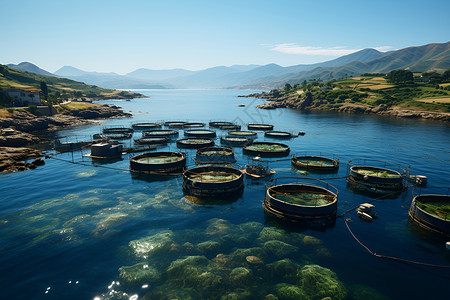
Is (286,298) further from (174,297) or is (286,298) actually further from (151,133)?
(151,133)

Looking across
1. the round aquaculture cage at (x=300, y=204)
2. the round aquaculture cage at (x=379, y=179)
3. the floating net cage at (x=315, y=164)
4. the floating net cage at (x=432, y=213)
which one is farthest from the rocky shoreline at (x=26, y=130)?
the floating net cage at (x=432, y=213)

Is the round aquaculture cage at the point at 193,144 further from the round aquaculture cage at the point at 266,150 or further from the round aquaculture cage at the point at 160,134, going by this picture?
the round aquaculture cage at the point at 160,134

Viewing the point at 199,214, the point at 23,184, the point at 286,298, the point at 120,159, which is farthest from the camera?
the point at 120,159

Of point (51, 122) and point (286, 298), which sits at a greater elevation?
point (51, 122)

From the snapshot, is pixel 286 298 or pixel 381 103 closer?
pixel 286 298

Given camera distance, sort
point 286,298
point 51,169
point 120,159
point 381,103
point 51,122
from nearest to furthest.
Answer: point 286,298
point 51,169
point 120,159
point 51,122
point 381,103

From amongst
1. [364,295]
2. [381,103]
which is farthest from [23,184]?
[381,103]
